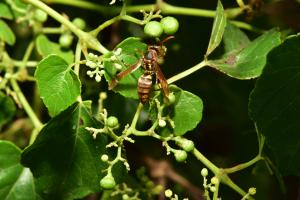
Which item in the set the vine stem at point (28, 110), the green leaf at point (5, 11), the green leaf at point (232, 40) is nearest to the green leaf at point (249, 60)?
the green leaf at point (232, 40)

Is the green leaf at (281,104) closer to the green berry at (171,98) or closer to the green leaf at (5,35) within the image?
the green berry at (171,98)

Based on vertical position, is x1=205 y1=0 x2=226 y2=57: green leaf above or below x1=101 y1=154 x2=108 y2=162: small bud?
above

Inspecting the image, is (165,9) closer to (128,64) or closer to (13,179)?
(128,64)

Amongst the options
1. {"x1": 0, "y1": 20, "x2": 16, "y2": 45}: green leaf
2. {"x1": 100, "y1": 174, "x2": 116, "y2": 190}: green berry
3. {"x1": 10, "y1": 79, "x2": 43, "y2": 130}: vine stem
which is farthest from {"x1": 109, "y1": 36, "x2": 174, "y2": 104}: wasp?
{"x1": 0, "y1": 20, "x2": 16, "y2": 45}: green leaf

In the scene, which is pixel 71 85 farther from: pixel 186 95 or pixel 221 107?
pixel 221 107

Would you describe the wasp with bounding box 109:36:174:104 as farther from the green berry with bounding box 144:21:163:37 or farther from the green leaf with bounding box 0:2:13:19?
the green leaf with bounding box 0:2:13:19

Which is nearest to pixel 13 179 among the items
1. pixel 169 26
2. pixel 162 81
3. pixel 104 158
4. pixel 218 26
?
pixel 104 158

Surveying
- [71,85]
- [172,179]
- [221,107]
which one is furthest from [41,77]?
[221,107]
